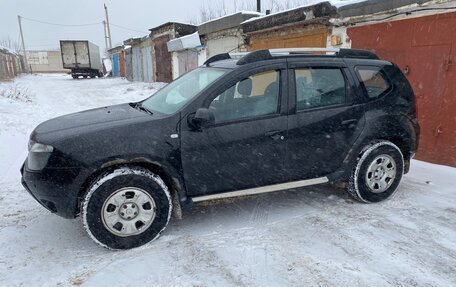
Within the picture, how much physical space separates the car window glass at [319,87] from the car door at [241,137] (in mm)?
207

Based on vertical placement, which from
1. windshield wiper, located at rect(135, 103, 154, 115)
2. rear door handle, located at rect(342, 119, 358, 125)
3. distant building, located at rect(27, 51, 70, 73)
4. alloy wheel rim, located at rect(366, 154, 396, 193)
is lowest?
alloy wheel rim, located at rect(366, 154, 396, 193)

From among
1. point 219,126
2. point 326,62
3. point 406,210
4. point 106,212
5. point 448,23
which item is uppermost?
point 448,23

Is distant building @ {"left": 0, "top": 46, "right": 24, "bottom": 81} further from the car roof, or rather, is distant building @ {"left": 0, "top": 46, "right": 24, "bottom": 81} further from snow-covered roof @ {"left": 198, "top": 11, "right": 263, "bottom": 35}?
the car roof

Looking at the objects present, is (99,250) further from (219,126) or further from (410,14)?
(410,14)

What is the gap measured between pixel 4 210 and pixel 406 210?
4746 millimetres

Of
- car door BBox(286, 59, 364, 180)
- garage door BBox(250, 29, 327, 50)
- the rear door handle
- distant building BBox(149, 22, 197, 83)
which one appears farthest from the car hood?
distant building BBox(149, 22, 197, 83)

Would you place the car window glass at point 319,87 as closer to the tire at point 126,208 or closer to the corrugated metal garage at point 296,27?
the tire at point 126,208

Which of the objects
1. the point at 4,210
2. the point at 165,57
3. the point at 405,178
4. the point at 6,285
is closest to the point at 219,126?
the point at 6,285

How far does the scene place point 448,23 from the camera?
5.44 metres

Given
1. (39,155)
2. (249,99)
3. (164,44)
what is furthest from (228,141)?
(164,44)

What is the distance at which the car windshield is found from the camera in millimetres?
3666

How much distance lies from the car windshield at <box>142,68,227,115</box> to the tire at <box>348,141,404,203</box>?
1.99m

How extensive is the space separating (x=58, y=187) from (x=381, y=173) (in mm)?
3599

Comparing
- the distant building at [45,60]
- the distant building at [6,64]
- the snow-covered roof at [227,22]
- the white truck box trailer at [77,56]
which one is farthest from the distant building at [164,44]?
the distant building at [45,60]
